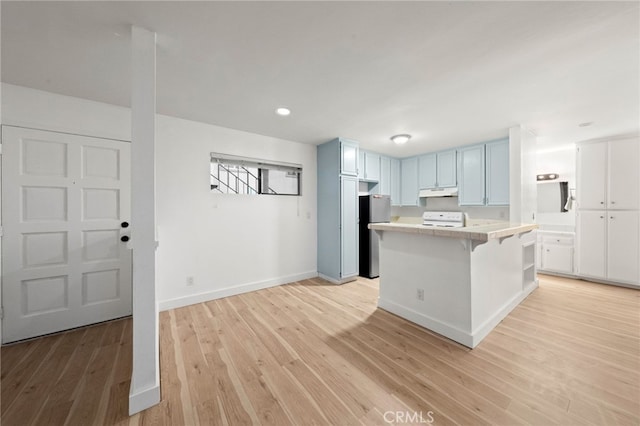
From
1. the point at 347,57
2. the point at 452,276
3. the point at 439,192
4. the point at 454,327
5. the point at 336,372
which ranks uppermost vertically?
the point at 347,57

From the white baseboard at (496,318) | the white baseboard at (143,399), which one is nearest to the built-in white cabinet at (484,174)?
the white baseboard at (496,318)

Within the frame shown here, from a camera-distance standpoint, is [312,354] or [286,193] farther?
[286,193]

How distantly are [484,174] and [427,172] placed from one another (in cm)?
104

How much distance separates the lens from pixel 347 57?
183 cm

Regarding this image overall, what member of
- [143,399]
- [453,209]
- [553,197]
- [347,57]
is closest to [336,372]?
[143,399]

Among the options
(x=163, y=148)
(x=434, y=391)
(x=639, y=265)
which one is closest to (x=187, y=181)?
(x=163, y=148)

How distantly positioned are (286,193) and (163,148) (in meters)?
1.79

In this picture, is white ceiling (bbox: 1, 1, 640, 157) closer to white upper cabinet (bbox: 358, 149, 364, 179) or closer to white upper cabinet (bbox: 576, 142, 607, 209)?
white upper cabinet (bbox: 576, 142, 607, 209)

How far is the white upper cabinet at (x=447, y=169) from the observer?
4.55m

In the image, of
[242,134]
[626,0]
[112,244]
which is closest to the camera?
[626,0]

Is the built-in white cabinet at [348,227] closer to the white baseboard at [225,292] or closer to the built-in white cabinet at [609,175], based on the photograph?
the white baseboard at [225,292]

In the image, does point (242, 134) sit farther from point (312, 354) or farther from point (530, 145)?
point (530, 145)

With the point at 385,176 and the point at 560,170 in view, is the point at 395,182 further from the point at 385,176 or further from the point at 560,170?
the point at 560,170

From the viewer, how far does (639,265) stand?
3514 millimetres
